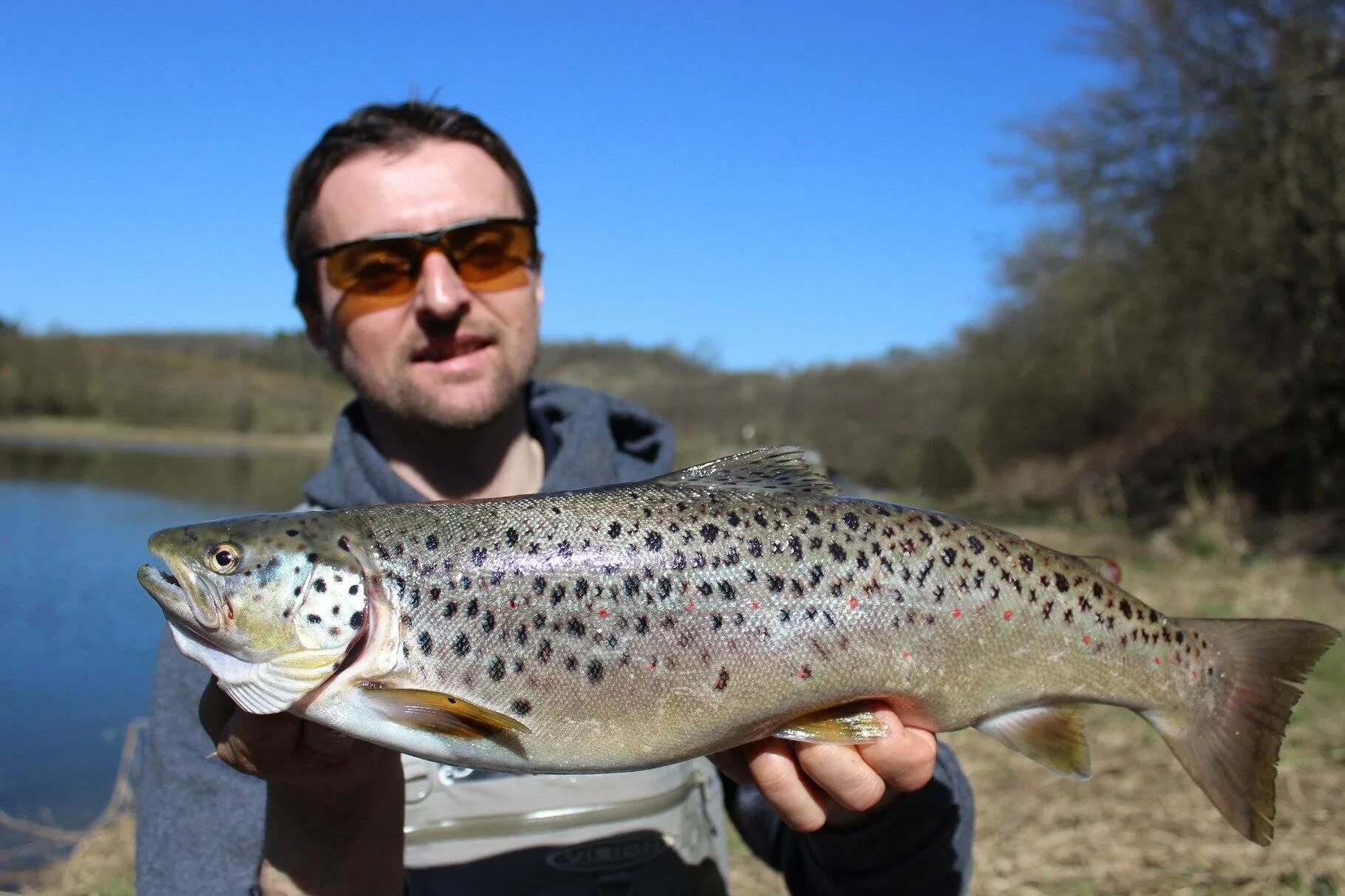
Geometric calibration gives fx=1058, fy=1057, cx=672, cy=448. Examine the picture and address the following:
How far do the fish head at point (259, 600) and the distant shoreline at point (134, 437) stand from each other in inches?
2310

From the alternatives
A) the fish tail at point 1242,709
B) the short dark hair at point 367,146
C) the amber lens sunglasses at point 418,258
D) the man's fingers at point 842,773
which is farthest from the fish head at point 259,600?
the fish tail at point 1242,709

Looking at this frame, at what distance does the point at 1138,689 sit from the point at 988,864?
3.67 meters

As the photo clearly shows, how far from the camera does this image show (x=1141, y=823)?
6.36 meters

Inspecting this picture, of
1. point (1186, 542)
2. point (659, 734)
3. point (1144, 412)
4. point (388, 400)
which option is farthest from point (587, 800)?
point (1144, 412)

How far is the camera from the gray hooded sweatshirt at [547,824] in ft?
10.8

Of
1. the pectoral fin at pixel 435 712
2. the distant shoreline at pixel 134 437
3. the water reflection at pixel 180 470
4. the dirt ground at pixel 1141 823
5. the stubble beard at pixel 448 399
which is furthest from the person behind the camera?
the distant shoreline at pixel 134 437

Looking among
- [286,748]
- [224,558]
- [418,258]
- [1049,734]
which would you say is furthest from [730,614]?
[418,258]

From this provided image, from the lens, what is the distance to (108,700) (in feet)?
42.5

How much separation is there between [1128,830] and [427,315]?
5.09 m

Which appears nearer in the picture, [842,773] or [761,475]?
[842,773]

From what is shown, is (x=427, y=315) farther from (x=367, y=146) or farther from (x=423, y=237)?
(x=367, y=146)

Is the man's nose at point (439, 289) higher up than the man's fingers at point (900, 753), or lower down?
higher up

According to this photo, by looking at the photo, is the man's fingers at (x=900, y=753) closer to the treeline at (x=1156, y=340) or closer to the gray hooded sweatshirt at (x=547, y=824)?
the gray hooded sweatshirt at (x=547, y=824)

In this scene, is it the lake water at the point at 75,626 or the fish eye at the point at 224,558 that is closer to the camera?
the fish eye at the point at 224,558
